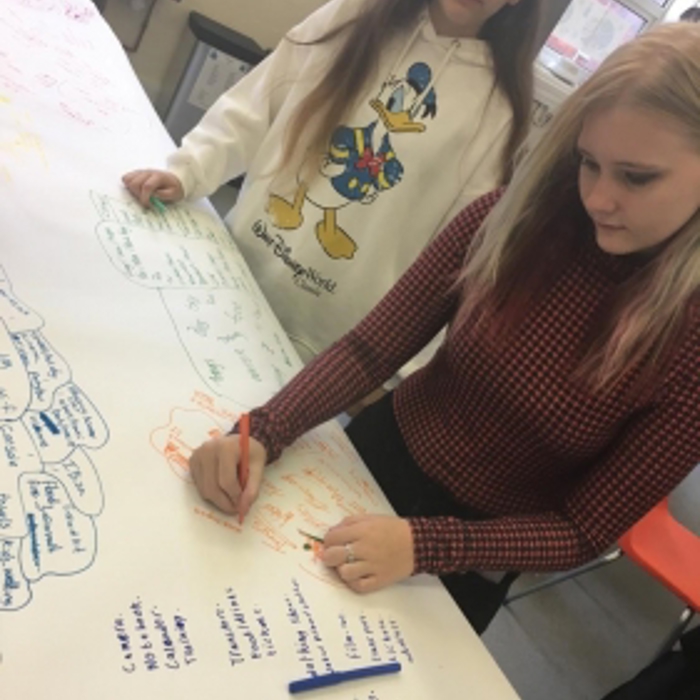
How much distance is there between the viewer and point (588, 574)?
235cm

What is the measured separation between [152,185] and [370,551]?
701 mm

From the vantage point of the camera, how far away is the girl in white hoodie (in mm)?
1209

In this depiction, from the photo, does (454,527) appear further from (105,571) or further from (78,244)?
(78,244)

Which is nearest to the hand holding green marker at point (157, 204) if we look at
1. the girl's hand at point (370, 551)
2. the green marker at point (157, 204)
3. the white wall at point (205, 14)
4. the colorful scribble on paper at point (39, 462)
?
the green marker at point (157, 204)

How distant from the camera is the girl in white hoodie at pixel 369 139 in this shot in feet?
3.97

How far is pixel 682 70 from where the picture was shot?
768 millimetres

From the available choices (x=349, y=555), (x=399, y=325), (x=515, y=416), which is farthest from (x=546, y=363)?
(x=349, y=555)

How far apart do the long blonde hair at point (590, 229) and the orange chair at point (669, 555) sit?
895 millimetres

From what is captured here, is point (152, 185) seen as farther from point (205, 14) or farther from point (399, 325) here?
point (205, 14)

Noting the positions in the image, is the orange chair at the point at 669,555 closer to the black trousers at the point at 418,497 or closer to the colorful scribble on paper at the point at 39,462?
the black trousers at the point at 418,497

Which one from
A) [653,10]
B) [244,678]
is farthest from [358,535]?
[653,10]

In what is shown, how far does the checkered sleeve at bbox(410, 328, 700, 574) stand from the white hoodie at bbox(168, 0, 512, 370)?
20.4 inches

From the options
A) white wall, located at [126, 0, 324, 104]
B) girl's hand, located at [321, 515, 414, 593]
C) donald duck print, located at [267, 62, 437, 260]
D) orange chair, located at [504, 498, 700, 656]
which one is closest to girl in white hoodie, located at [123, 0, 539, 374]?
donald duck print, located at [267, 62, 437, 260]

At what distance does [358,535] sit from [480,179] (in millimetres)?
631
